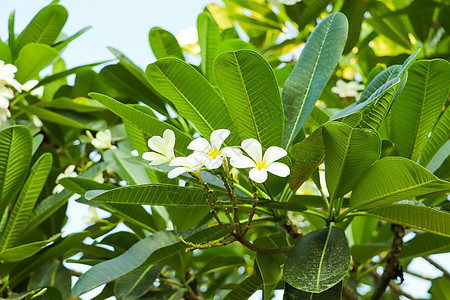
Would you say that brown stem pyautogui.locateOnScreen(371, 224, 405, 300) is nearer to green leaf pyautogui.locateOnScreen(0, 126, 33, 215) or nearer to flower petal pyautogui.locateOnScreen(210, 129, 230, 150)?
flower petal pyautogui.locateOnScreen(210, 129, 230, 150)

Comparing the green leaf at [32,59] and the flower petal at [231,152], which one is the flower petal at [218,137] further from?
the green leaf at [32,59]

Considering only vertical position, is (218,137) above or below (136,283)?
above

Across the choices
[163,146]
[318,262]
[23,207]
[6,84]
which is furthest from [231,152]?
[6,84]

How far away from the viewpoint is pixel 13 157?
3.94 ft

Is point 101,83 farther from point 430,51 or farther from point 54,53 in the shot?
point 430,51

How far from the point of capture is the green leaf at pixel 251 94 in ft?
2.91

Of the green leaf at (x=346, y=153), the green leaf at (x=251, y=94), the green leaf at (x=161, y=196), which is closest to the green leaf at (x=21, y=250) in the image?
the green leaf at (x=161, y=196)

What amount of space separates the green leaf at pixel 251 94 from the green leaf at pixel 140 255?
0.24 meters

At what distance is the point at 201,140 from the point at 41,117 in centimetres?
97

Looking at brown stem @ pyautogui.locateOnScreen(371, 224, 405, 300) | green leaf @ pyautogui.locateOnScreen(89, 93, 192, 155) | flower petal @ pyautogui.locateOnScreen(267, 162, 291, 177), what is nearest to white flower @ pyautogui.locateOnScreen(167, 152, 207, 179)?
flower petal @ pyautogui.locateOnScreen(267, 162, 291, 177)

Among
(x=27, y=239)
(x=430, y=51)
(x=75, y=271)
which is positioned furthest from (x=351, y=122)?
(x=430, y=51)

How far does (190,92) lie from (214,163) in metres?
0.22

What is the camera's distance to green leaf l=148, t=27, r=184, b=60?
145 centimetres

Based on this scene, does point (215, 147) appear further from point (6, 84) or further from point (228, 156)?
point (6, 84)
